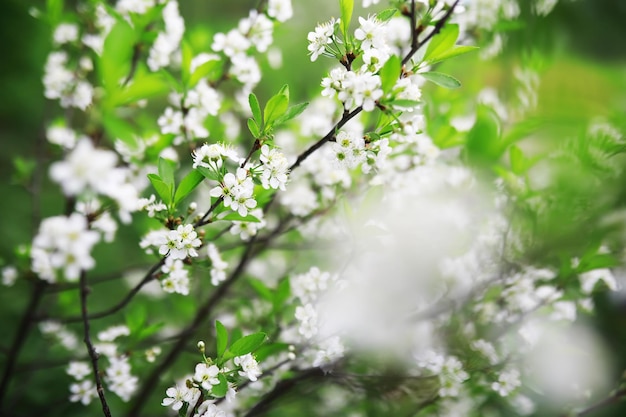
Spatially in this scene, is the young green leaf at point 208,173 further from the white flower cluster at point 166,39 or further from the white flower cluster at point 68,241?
the white flower cluster at point 166,39

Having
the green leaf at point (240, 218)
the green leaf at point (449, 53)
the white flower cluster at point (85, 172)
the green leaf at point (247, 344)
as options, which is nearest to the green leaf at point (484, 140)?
the green leaf at point (449, 53)

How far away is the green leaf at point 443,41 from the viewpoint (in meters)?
0.96

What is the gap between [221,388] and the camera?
3.14ft

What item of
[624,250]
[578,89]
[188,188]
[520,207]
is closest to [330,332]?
[188,188]

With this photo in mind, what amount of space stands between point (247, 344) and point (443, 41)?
771 mm

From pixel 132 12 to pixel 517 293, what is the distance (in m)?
1.44

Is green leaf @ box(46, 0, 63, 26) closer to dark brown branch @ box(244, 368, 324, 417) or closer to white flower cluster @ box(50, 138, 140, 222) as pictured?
white flower cluster @ box(50, 138, 140, 222)

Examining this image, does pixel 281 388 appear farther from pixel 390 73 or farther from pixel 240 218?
pixel 390 73

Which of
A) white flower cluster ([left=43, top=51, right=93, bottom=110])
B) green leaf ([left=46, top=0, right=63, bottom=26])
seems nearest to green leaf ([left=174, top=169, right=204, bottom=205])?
white flower cluster ([left=43, top=51, right=93, bottom=110])

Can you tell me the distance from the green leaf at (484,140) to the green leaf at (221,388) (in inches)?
39.6

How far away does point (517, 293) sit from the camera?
1.46 meters

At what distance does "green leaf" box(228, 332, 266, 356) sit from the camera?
3.33 ft

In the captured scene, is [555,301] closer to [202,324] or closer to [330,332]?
[330,332]

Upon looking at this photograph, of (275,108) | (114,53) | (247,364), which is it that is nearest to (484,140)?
(275,108)
